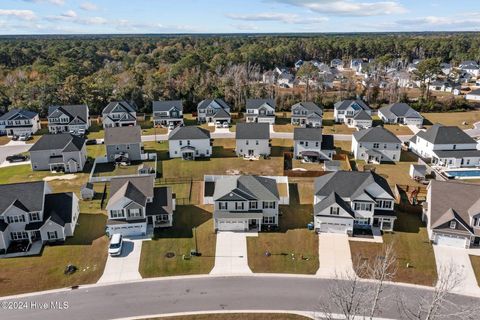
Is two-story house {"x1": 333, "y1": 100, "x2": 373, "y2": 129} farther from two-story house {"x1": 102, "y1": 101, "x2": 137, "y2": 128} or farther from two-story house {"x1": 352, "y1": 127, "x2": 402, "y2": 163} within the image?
two-story house {"x1": 102, "y1": 101, "x2": 137, "y2": 128}

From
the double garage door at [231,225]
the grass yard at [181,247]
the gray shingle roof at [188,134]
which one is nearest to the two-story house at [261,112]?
the gray shingle roof at [188,134]

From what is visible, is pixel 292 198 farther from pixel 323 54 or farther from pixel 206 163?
pixel 323 54

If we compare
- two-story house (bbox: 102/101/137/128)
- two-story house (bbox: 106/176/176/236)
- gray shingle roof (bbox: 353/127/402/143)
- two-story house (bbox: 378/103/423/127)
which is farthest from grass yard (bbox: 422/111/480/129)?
two-story house (bbox: 106/176/176/236)

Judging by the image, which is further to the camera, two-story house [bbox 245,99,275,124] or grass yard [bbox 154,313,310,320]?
two-story house [bbox 245,99,275,124]

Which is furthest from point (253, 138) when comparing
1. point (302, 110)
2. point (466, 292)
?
point (466, 292)

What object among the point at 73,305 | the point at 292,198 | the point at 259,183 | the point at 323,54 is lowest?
the point at 73,305

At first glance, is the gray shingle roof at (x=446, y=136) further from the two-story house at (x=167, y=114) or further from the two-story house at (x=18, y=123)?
the two-story house at (x=18, y=123)

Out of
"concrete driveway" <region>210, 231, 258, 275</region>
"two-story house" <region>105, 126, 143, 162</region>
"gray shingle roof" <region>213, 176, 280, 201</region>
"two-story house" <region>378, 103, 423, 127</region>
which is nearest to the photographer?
"concrete driveway" <region>210, 231, 258, 275</region>
